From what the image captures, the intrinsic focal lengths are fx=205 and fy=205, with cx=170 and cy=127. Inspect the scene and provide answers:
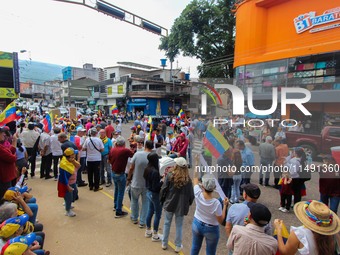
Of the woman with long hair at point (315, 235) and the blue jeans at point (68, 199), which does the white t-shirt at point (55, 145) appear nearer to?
the blue jeans at point (68, 199)

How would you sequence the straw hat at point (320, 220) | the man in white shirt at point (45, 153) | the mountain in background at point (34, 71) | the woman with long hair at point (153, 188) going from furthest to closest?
the mountain in background at point (34, 71) → the man in white shirt at point (45, 153) → the woman with long hair at point (153, 188) → the straw hat at point (320, 220)

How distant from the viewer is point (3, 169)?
3928 mm

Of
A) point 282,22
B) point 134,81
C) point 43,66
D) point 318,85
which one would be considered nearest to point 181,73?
point 134,81

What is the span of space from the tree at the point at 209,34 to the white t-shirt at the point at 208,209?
23.0m

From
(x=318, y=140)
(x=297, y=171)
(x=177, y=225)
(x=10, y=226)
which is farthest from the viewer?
(x=318, y=140)

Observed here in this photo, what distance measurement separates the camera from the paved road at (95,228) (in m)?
3.57

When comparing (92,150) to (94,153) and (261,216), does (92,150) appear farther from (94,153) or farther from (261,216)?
(261,216)

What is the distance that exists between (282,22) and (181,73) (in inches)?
1014

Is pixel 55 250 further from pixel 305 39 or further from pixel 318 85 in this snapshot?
pixel 305 39

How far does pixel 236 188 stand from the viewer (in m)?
5.41

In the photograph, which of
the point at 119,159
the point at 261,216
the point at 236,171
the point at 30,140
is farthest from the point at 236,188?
the point at 30,140

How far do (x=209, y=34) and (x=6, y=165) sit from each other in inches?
999

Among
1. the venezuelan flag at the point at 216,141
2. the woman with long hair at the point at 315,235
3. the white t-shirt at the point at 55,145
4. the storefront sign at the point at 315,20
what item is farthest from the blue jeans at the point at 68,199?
the storefront sign at the point at 315,20

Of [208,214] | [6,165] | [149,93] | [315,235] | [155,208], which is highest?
[149,93]
